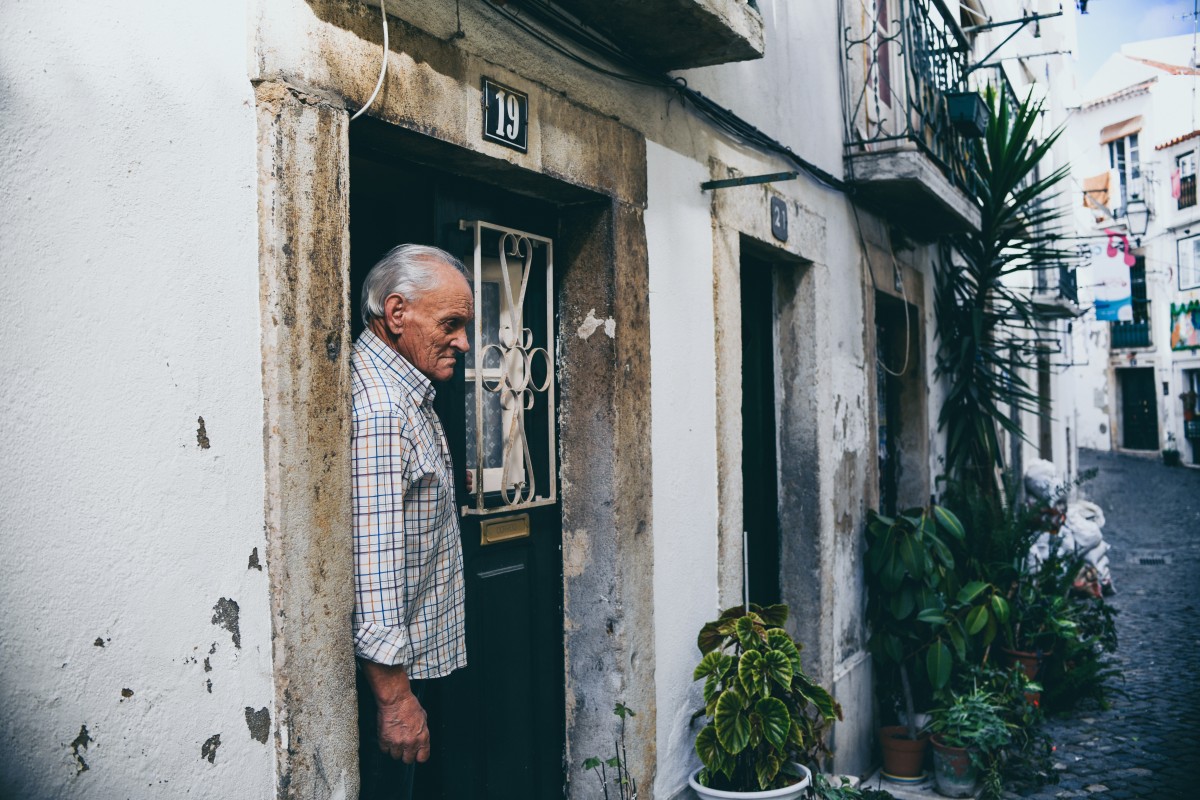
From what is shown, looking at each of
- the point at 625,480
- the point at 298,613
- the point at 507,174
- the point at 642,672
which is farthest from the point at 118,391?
the point at 642,672

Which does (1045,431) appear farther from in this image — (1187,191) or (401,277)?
(1187,191)

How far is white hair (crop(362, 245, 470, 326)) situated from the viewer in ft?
8.28

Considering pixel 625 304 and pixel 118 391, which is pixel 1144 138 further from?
pixel 118 391

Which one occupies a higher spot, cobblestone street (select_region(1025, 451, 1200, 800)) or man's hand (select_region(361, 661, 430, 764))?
man's hand (select_region(361, 661, 430, 764))


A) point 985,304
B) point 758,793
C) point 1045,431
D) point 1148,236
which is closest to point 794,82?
point 758,793

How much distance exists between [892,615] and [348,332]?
438cm

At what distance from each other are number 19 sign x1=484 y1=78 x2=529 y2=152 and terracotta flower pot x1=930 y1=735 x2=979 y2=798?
408 cm

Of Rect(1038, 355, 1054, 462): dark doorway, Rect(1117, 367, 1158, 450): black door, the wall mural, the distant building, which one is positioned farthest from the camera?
Rect(1117, 367, 1158, 450): black door

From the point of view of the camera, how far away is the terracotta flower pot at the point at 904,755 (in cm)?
556

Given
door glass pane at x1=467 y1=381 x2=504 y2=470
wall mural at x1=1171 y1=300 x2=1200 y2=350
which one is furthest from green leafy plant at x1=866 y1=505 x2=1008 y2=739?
wall mural at x1=1171 y1=300 x2=1200 y2=350

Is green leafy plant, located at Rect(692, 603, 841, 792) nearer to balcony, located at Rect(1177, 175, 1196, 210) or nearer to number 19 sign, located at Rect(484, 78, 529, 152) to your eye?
number 19 sign, located at Rect(484, 78, 529, 152)

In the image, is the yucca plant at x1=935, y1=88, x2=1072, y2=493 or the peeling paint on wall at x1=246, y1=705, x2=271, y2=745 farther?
the yucca plant at x1=935, y1=88, x2=1072, y2=493

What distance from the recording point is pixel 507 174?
3025mm

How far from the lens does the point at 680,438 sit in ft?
12.7
